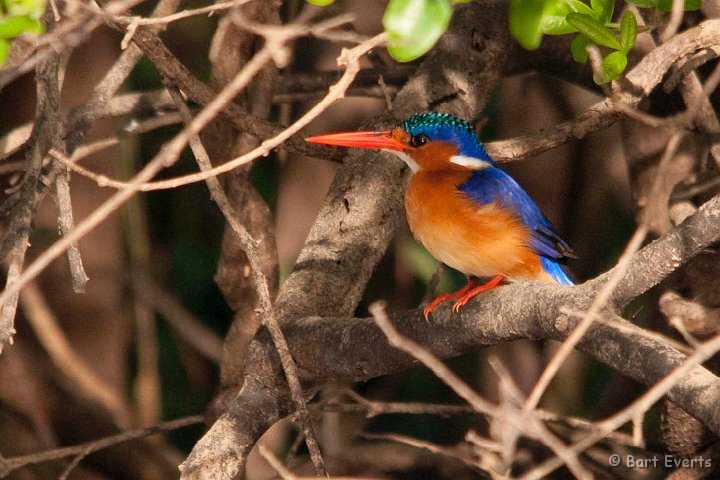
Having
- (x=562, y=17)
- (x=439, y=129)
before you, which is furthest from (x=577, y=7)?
(x=439, y=129)

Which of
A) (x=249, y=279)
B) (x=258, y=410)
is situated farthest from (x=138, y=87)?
(x=258, y=410)

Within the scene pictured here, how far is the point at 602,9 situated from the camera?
6.62 feet

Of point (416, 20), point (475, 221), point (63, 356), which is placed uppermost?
point (63, 356)

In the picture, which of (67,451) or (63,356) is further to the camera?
(63,356)

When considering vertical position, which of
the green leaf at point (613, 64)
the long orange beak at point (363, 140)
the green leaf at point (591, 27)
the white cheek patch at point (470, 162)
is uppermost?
the white cheek patch at point (470, 162)

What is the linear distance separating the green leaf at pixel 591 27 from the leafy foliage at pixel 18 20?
1.00 meters

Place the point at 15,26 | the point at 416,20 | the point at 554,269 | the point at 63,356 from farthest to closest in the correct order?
the point at 63,356 → the point at 554,269 → the point at 15,26 → the point at 416,20

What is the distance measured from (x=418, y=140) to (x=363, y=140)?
247mm

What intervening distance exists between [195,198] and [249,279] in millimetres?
1409

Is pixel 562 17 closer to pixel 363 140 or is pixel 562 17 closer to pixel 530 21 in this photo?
pixel 530 21

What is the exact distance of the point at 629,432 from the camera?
151 inches

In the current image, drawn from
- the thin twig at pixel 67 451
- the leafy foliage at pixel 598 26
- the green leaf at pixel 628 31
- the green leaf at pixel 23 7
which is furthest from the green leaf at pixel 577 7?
the thin twig at pixel 67 451

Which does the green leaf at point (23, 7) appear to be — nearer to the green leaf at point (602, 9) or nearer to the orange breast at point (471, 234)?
the green leaf at point (602, 9)

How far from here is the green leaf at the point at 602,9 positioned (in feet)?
6.60
